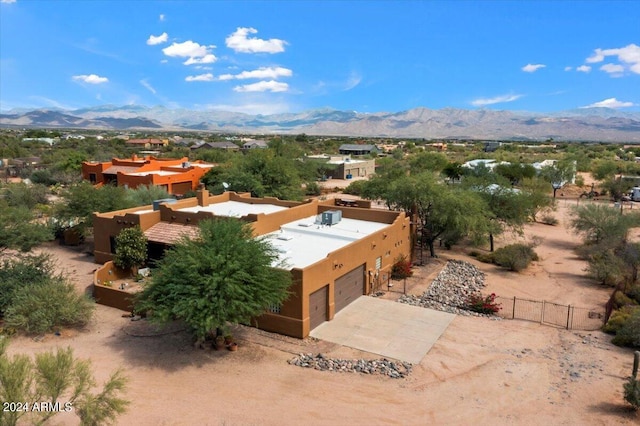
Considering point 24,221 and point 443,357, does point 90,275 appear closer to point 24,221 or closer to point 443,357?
point 24,221

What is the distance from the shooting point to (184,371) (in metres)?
16.2

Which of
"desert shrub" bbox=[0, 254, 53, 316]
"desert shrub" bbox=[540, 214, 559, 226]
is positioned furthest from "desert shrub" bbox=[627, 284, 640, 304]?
"desert shrub" bbox=[0, 254, 53, 316]

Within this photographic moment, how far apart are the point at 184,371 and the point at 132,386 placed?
1746mm

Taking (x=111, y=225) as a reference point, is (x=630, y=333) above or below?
below

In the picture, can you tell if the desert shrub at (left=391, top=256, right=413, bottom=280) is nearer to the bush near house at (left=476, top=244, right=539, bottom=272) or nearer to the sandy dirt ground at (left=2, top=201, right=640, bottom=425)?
the sandy dirt ground at (left=2, top=201, right=640, bottom=425)

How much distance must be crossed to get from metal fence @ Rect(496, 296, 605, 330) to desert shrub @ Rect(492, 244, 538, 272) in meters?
5.91

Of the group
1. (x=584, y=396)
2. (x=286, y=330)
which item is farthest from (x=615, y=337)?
(x=286, y=330)

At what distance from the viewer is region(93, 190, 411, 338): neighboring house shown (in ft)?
63.4

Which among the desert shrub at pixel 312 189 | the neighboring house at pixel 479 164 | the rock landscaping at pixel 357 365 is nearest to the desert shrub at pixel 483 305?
the rock landscaping at pixel 357 365

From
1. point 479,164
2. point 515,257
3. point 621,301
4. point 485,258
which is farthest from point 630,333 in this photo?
point 479,164

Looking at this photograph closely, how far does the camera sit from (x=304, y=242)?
25.1m

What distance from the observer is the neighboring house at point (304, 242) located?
1933 cm

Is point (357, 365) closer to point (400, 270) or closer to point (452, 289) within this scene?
point (452, 289)

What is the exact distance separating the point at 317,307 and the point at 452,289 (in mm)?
9293
